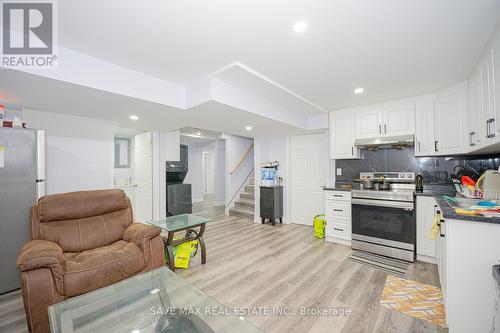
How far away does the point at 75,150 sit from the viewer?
10.9 ft

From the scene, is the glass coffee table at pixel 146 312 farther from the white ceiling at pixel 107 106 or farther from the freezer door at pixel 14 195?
the white ceiling at pixel 107 106

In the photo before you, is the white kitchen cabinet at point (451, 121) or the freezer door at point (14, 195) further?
the white kitchen cabinet at point (451, 121)

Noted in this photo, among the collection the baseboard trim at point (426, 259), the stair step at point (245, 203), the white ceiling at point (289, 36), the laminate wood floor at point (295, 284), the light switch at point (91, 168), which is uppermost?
the white ceiling at point (289, 36)

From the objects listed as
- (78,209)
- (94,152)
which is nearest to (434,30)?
(78,209)

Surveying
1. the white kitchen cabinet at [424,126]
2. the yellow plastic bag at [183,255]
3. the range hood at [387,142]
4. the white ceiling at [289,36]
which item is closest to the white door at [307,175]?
the range hood at [387,142]

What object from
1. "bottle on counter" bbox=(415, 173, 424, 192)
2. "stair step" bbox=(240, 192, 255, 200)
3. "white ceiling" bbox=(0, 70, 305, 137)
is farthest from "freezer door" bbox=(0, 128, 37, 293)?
"bottle on counter" bbox=(415, 173, 424, 192)

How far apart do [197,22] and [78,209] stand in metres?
2.28

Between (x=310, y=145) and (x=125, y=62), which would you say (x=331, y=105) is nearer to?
(x=310, y=145)

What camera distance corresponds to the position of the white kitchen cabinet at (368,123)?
3.42m

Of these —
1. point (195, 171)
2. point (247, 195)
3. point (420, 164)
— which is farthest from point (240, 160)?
point (420, 164)

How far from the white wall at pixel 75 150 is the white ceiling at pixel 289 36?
1785mm

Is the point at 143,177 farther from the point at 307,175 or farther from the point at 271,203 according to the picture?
the point at 307,175

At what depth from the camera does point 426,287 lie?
87.7 inches

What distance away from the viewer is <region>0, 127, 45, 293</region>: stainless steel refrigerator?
84.2 inches
